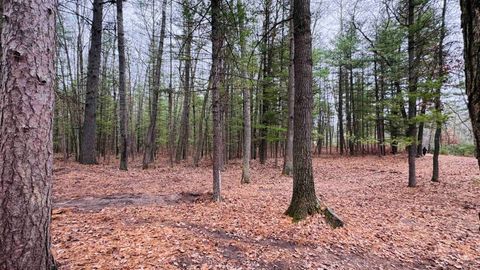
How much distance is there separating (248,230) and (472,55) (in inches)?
170

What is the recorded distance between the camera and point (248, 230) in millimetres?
4738

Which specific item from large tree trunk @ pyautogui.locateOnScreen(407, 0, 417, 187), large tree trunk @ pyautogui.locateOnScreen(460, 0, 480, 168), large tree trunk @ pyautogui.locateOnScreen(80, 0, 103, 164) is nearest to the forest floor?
large tree trunk @ pyautogui.locateOnScreen(407, 0, 417, 187)

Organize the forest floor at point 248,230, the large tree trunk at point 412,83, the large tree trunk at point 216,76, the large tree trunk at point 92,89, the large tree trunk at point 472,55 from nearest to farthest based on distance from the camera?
1. the large tree trunk at point 472,55
2. the forest floor at point 248,230
3. the large tree trunk at point 216,76
4. the large tree trunk at point 412,83
5. the large tree trunk at point 92,89

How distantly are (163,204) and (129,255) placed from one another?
2.96 m

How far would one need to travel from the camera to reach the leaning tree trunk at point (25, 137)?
2150mm

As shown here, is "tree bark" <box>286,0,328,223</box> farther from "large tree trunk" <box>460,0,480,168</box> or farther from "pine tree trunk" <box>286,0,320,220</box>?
"large tree trunk" <box>460,0,480,168</box>

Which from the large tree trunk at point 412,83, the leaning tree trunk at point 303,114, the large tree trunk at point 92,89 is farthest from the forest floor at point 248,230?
the large tree trunk at point 92,89

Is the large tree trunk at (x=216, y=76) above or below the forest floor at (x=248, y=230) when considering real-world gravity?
above

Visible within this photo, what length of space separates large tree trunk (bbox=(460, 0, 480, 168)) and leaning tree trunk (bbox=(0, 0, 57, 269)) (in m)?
2.92

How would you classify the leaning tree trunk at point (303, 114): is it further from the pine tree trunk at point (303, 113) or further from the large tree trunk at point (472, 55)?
the large tree trunk at point (472, 55)

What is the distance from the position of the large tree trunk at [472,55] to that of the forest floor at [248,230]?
3104 millimetres

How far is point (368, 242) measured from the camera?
4.63m

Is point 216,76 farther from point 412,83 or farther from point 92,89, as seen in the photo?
point 92,89

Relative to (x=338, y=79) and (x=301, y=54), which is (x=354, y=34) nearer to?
(x=338, y=79)
